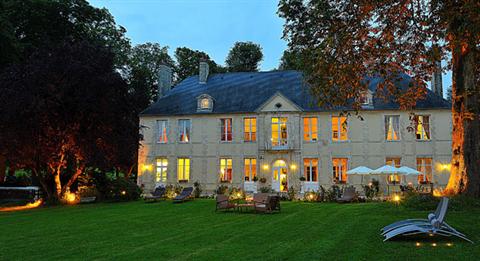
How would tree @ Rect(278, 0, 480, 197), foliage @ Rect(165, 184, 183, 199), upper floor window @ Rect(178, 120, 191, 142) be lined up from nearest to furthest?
tree @ Rect(278, 0, 480, 197) → foliage @ Rect(165, 184, 183, 199) → upper floor window @ Rect(178, 120, 191, 142)

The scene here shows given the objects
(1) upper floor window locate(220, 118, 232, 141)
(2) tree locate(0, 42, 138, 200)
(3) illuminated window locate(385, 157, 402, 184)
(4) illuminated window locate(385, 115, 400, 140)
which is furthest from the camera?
(1) upper floor window locate(220, 118, 232, 141)

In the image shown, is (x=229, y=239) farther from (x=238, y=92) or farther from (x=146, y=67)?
(x=146, y=67)

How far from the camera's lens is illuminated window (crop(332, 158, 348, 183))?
26.8 m

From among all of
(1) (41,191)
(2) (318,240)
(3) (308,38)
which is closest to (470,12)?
(3) (308,38)

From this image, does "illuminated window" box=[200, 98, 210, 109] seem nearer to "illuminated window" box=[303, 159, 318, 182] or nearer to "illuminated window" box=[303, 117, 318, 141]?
"illuminated window" box=[303, 117, 318, 141]

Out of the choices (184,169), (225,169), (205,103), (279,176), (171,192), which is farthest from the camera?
(205,103)

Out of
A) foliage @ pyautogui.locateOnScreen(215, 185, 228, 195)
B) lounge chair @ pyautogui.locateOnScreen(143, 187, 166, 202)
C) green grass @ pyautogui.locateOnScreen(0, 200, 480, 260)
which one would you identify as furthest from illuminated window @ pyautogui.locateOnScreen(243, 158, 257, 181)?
green grass @ pyautogui.locateOnScreen(0, 200, 480, 260)

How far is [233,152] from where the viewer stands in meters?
28.5

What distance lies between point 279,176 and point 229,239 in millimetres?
19023

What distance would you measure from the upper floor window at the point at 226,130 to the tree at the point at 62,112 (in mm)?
7617

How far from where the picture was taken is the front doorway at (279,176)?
90.4ft

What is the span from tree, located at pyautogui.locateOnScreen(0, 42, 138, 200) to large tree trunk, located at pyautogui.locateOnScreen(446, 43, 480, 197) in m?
16.2

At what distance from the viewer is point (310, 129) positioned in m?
27.6

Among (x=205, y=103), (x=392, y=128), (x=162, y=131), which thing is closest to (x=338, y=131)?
(x=392, y=128)
